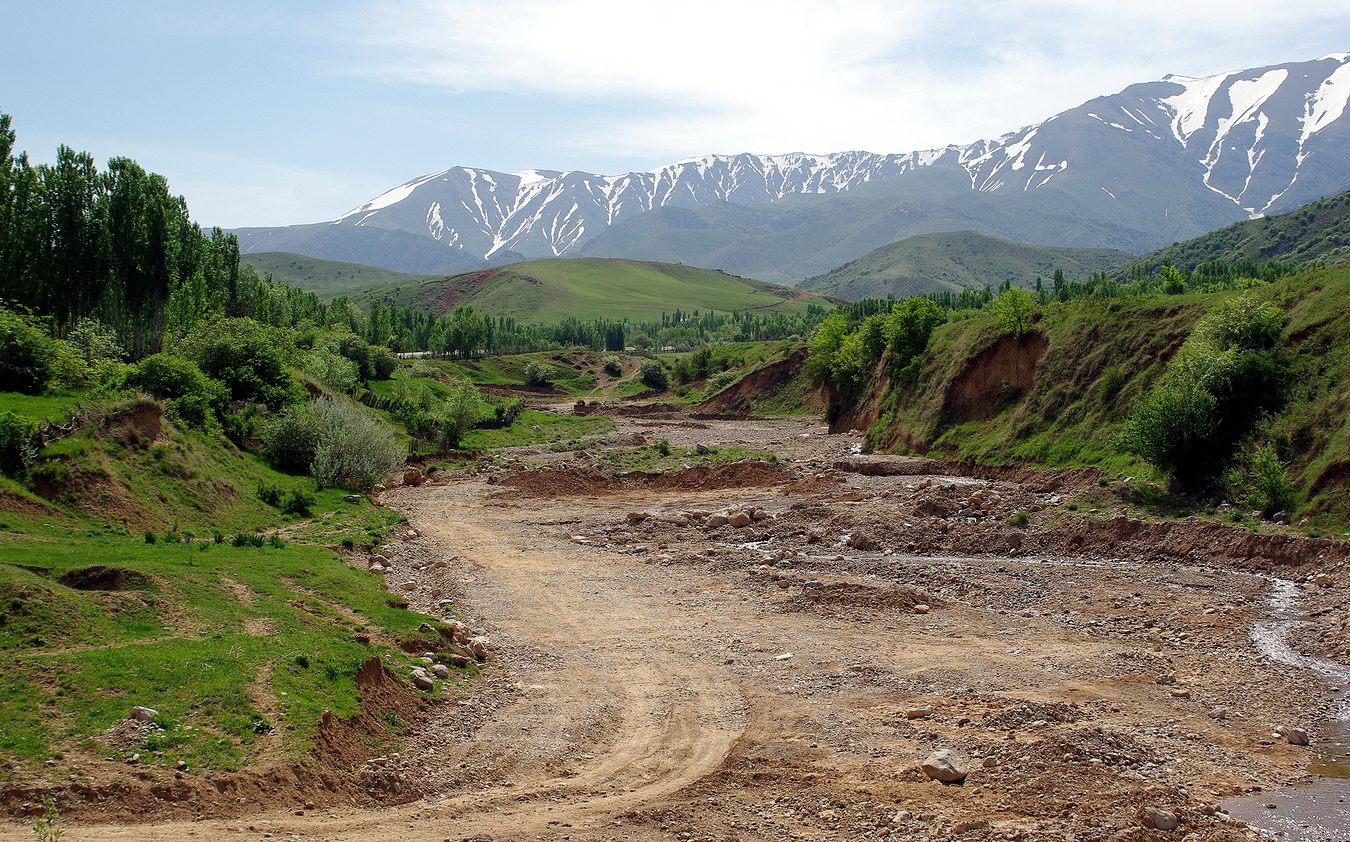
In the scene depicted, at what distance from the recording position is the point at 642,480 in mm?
65875

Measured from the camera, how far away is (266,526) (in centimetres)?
4019

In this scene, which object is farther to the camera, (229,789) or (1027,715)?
(1027,715)

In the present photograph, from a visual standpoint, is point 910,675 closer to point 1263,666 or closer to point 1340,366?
point 1263,666

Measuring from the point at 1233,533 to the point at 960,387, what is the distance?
121ft

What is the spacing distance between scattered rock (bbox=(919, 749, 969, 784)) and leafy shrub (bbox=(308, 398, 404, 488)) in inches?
1606

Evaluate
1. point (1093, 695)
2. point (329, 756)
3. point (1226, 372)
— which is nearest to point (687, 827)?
point (329, 756)

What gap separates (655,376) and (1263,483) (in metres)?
140

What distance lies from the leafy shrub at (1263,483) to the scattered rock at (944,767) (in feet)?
91.1

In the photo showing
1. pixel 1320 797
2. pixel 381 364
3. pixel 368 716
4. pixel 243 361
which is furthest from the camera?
pixel 381 364

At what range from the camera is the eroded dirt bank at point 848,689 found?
1628cm

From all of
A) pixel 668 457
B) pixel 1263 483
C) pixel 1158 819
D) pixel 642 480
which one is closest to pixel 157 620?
pixel 1158 819

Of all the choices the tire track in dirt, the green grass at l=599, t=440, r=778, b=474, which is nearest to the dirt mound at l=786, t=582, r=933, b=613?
the tire track in dirt

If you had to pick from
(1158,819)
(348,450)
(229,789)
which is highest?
(348,450)

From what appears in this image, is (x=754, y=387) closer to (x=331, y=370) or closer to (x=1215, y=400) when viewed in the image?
(x=331, y=370)
